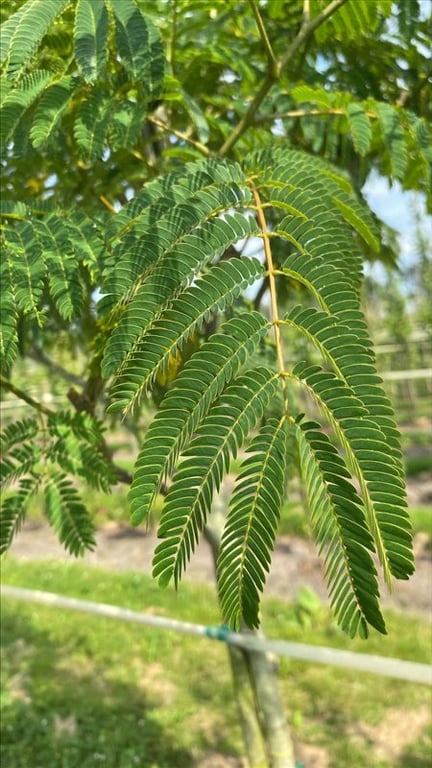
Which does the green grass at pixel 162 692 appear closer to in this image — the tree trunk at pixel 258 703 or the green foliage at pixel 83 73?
the tree trunk at pixel 258 703

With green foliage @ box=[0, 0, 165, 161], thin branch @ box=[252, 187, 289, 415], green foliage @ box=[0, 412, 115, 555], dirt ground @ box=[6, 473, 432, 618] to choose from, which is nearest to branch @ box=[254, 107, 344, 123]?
green foliage @ box=[0, 0, 165, 161]

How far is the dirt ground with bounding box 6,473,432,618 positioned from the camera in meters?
4.21

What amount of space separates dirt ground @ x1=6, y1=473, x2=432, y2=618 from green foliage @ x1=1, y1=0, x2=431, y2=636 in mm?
3032

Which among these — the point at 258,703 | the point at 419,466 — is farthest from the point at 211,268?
the point at 419,466

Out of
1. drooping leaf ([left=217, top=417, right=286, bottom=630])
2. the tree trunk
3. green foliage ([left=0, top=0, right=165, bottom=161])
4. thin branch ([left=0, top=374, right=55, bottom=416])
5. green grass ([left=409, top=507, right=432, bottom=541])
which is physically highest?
green foliage ([left=0, top=0, right=165, bottom=161])

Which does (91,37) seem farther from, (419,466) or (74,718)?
(419,466)

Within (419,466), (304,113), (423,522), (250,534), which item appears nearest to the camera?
(250,534)

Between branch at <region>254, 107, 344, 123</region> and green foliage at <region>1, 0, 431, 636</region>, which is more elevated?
branch at <region>254, 107, 344, 123</region>

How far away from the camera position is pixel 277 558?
5266 mm

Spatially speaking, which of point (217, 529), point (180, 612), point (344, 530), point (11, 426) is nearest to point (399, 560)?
point (344, 530)

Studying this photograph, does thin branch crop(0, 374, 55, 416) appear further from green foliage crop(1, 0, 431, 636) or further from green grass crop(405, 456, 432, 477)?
green grass crop(405, 456, 432, 477)

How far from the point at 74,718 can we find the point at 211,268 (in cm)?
262

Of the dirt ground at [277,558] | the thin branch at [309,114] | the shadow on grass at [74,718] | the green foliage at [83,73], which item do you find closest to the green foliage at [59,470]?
the green foliage at [83,73]

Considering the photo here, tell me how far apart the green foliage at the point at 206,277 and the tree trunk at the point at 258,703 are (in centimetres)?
56
